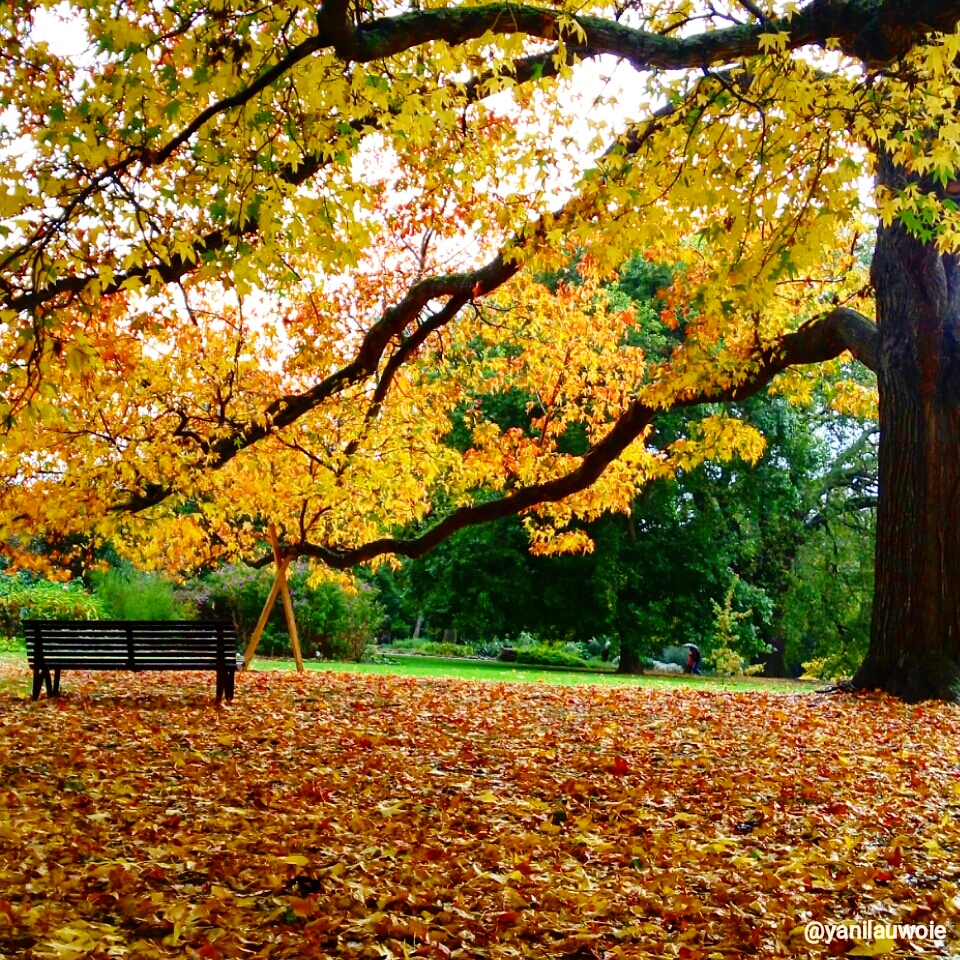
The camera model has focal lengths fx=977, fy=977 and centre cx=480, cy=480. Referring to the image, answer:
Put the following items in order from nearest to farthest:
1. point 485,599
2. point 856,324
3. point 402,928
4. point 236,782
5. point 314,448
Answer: point 402,928 < point 236,782 < point 856,324 < point 314,448 < point 485,599

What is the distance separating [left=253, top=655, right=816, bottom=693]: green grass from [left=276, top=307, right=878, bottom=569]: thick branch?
422 centimetres

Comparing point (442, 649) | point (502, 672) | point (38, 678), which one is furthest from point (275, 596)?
point (442, 649)

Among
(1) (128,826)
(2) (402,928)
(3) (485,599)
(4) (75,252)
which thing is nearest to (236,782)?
(1) (128,826)

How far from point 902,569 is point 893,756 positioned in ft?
12.1

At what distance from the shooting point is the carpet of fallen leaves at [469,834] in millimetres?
3820

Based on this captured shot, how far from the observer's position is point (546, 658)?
1188 inches

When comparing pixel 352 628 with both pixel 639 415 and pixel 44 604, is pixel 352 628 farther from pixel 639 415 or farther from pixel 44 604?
pixel 639 415

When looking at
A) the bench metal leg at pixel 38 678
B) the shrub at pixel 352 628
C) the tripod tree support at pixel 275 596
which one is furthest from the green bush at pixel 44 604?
the bench metal leg at pixel 38 678

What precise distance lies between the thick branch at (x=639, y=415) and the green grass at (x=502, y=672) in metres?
4.22

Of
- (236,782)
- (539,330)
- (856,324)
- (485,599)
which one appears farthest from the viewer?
(485,599)

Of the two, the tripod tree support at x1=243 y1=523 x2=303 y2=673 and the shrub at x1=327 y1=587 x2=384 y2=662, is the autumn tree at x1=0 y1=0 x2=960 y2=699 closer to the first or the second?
the tripod tree support at x1=243 y1=523 x2=303 y2=673

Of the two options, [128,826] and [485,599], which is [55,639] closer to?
[128,826]

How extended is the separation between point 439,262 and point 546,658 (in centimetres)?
1771

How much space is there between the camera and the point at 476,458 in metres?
14.8
